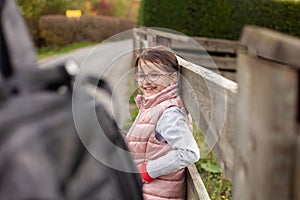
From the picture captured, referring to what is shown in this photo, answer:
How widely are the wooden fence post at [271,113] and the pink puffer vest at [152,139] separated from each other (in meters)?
1.36

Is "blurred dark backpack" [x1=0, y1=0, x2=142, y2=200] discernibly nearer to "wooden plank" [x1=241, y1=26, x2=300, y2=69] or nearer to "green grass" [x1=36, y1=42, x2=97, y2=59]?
"wooden plank" [x1=241, y1=26, x2=300, y2=69]

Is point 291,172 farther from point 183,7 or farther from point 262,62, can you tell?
point 183,7

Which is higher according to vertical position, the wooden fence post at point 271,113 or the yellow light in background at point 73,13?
the wooden fence post at point 271,113

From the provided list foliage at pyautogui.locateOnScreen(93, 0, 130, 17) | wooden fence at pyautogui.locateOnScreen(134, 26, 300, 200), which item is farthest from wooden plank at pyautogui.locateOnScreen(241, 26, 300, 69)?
foliage at pyautogui.locateOnScreen(93, 0, 130, 17)

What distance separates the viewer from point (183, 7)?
15.7 metres

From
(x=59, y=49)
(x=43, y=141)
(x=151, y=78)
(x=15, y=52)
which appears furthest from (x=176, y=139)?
(x=59, y=49)

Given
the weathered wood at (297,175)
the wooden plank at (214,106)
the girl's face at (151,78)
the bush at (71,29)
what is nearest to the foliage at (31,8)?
the bush at (71,29)

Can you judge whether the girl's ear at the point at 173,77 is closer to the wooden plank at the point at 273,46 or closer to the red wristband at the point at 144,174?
the red wristband at the point at 144,174

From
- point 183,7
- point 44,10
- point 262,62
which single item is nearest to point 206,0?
point 183,7

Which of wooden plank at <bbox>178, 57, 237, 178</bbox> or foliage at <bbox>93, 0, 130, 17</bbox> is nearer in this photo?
wooden plank at <bbox>178, 57, 237, 178</bbox>

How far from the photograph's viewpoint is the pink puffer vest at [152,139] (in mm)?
2863

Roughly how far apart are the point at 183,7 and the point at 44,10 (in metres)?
25.7

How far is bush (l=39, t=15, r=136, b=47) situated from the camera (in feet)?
123

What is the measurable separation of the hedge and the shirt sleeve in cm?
1258
